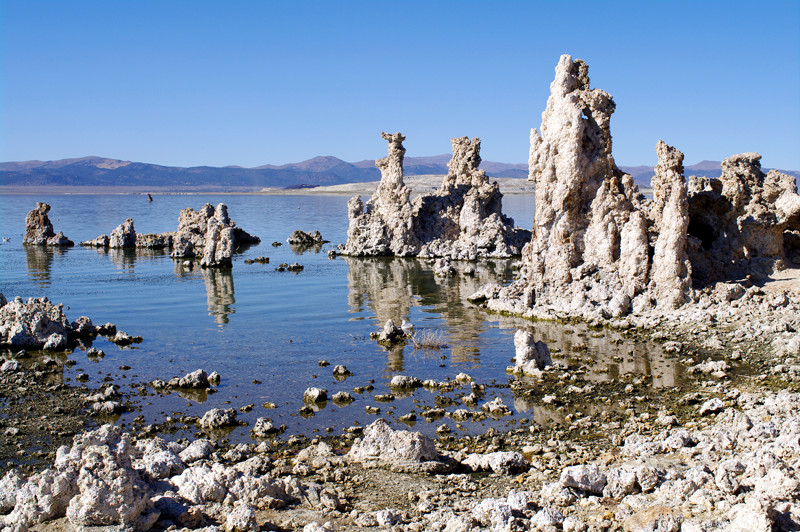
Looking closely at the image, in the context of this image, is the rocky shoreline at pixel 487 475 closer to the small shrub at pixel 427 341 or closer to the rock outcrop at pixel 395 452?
the rock outcrop at pixel 395 452

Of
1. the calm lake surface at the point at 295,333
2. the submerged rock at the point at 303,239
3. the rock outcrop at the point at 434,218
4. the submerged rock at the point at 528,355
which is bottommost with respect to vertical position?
the calm lake surface at the point at 295,333

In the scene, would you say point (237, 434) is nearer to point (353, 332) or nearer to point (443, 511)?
point (443, 511)

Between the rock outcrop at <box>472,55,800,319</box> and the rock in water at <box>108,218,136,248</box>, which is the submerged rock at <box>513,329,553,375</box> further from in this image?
the rock in water at <box>108,218,136,248</box>

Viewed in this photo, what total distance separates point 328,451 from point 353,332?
37.5 feet

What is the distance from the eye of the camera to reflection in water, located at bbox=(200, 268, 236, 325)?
2758cm

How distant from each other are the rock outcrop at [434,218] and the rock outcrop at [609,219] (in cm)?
1908

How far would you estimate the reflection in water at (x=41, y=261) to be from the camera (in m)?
37.2

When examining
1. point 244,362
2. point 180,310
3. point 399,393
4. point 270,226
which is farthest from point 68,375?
point 270,226

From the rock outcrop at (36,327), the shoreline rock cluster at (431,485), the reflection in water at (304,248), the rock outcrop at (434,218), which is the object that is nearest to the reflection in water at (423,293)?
the rock outcrop at (434,218)

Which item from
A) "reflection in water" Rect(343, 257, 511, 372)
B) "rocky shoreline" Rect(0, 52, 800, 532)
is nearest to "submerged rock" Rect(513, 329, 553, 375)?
"rocky shoreline" Rect(0, 52, 800, 532)

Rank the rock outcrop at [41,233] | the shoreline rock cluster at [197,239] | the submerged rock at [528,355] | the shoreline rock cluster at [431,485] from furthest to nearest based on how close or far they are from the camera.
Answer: the rock outcrop at [41,233] → the shoreline rock cluster at [197,239] → the submerged rock at [528,355] → the shoreline rock cluster at [431,485]

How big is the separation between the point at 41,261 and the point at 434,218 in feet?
77.8

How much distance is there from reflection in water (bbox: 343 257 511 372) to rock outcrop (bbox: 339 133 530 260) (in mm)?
1711

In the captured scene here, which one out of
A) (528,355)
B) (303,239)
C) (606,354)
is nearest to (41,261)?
(303,239)
